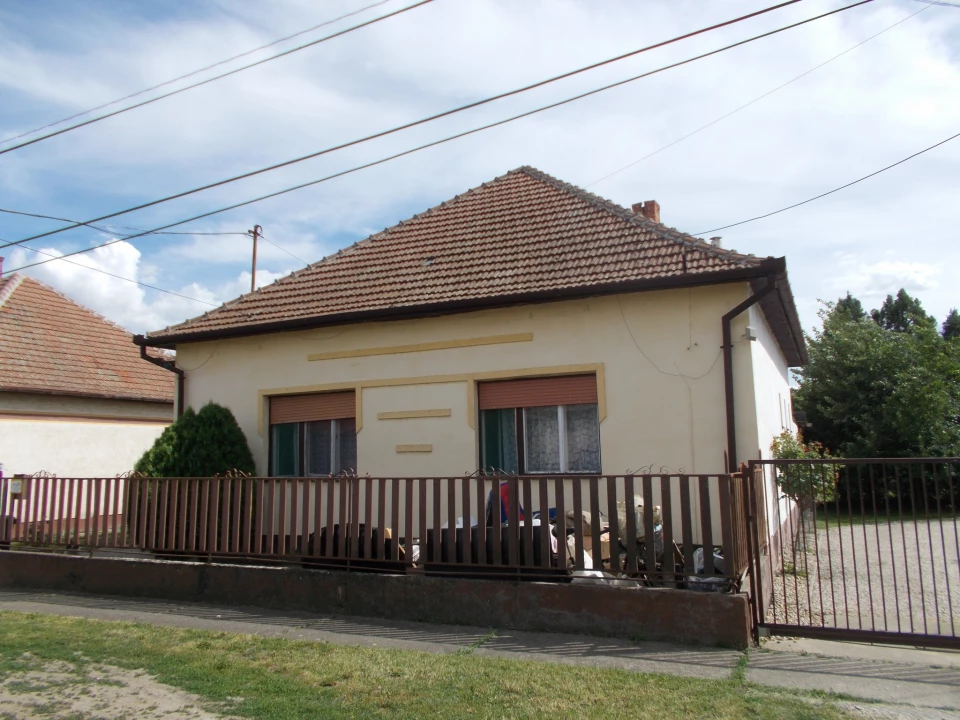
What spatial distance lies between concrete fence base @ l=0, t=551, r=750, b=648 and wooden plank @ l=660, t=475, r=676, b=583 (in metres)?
0.23

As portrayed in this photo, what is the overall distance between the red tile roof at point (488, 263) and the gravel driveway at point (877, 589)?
3221mm

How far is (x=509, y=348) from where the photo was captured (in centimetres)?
969

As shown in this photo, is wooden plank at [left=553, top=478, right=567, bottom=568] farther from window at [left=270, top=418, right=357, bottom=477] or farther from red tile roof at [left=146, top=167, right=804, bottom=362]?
window at [left=270, top=418, right=357, bottom=477]

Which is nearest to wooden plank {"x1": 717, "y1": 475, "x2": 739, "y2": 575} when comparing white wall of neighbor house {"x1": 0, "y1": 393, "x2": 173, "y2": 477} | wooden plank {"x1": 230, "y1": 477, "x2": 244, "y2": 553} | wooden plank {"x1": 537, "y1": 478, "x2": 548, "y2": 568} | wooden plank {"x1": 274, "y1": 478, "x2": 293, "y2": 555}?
wooden plank {"x1": 537, "y1": 478, "x2": 548, "y2": 568}

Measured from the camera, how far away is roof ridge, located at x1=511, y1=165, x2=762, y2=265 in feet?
29.0

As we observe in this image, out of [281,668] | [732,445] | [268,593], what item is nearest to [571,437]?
[732,445]

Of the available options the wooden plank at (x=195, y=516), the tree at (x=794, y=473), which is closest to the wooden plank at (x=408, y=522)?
the wooden plank at (x=195, y=516)

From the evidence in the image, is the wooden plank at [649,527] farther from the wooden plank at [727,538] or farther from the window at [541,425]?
the window at [541,425]

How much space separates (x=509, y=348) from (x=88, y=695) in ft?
19.8

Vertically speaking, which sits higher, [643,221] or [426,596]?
[643,221]

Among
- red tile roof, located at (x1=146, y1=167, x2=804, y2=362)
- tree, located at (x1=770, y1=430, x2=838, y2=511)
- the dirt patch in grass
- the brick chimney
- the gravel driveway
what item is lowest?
the dirt patch in grass

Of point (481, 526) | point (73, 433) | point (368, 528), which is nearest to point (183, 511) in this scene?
point (368, 528)

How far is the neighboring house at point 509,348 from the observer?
28.5ft

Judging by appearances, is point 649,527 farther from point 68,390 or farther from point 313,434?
point 68,390
